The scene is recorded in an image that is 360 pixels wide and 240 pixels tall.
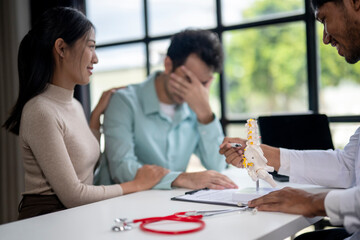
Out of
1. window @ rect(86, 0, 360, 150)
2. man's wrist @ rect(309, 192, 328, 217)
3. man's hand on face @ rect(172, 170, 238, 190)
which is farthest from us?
window @ rect(86, 0, 360, 150)

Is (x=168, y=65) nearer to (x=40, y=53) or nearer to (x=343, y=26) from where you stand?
(x=40, y=53)

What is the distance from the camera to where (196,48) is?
2.09 meters

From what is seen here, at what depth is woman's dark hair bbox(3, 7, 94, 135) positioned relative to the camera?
61.8 inches

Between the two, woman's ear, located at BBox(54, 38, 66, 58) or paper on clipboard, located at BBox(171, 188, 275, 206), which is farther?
woman's ear, located at BBox(54, 38, 66, 58)

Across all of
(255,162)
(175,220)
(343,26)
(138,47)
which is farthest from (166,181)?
(138,47)

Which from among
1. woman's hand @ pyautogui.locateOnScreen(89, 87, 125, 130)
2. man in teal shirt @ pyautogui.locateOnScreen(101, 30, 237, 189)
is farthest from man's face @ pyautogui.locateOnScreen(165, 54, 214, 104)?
woman's hand @ pyautogui.locateOnScreen(89, 87, 125, 130)

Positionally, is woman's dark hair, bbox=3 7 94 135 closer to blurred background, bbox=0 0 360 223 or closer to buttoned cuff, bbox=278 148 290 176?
blurred background, bbox=0 0 360 223

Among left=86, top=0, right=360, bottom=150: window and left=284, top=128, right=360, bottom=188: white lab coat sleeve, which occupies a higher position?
left=86, top=0, right=360, bottom=150: window

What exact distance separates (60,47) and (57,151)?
457 millimetres

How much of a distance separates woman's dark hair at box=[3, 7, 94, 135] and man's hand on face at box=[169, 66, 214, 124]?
25.8 inches

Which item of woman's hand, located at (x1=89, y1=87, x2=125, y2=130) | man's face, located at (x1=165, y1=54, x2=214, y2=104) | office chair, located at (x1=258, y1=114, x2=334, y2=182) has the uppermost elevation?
man's face, located at (x1=165, y1=54, x2=214, y2=104)

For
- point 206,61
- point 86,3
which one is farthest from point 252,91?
point 206,61

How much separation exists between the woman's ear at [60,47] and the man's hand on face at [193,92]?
647 millimetres

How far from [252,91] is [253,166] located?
1668cm
